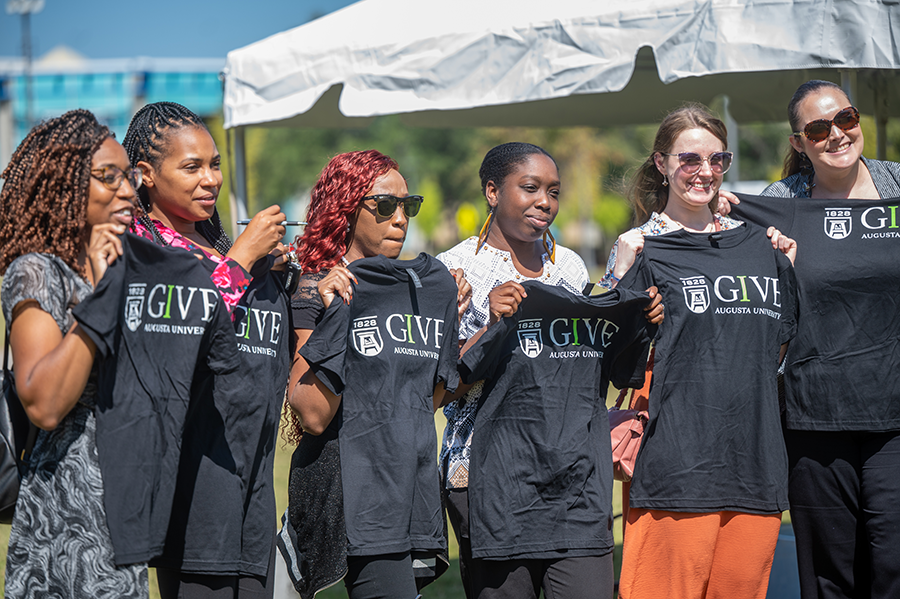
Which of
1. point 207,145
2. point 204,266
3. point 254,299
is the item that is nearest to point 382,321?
point 254,299

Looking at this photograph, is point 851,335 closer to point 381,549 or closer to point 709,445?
point 709,445

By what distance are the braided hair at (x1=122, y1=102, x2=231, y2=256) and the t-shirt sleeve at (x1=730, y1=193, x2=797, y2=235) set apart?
2.28m

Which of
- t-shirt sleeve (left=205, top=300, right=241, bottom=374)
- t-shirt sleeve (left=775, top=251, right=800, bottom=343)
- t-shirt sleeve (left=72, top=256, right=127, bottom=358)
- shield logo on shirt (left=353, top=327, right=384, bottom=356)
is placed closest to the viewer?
t-shirt sleeve (left=72, top=256, right=127, bottom=358)

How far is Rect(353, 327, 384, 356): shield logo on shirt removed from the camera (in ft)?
9.84

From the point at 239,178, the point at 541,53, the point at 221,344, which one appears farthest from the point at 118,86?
the point at 221,344

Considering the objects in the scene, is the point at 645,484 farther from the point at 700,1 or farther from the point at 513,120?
the point at 513,120

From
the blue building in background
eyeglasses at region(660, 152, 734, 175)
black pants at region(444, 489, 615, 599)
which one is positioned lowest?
black pants at region(444, 489, 615, 599)

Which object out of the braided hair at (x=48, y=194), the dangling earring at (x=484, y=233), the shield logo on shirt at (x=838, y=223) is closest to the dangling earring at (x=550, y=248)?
the dangling earring at (x=484, y=233)

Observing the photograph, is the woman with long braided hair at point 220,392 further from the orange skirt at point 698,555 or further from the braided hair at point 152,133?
the orange skirt at point 698,555

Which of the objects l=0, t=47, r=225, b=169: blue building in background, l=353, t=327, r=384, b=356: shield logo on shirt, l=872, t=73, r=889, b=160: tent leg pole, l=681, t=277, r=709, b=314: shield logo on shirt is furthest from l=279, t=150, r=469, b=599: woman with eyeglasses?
l=0, t=47, r=225, b=169: blue building in background

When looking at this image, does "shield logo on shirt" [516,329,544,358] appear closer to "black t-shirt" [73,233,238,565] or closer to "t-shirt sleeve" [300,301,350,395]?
"t-shirt sleeve" [300,301,350,395]

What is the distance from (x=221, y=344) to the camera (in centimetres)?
264

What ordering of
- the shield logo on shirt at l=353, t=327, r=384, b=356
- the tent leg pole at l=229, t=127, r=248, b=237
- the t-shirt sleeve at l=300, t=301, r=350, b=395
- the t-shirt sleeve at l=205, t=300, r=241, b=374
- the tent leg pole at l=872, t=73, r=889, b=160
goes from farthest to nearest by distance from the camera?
the tent leg pole at l=229, t=127, r=248, b=237
the tent leg pole at l=872, t=73, r=889, b=160
the shield logo on shirt at l=353, t=327, r=384, b=356
the t-shirt sleeve at l=300, t=301, r=350, b=395
the t-shirt sleeve at l=205, t=300, r=241, b=374

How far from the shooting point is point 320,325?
2.90 metres
